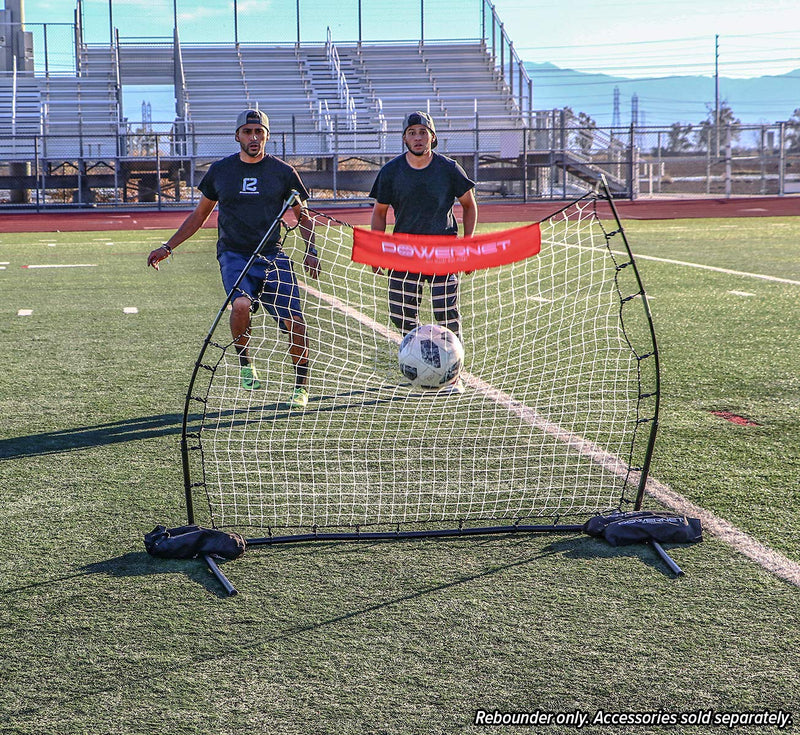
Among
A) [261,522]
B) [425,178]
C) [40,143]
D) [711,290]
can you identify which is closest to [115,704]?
[261,522]

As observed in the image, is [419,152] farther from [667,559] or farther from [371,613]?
[371,613]

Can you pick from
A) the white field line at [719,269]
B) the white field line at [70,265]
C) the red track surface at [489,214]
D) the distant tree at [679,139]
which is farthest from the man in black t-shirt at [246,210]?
the distant tree at [679,139]

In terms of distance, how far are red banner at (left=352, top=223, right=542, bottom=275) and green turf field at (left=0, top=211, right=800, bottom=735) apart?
1.13 m

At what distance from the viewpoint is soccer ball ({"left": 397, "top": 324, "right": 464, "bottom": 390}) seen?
18.1 ft

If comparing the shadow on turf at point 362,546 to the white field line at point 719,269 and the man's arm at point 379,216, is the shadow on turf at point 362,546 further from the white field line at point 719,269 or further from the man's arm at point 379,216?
the white field line at point 719,269

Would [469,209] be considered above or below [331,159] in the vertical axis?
below

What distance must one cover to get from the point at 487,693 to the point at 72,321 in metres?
8.08

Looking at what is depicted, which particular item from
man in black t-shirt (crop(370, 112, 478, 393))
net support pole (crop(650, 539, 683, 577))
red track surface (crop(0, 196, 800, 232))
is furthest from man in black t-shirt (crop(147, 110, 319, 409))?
red track surface (crop(0, 196, 800, 232))

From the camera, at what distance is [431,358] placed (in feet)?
18.1

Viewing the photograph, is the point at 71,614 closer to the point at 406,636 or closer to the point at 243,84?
the point at 406,636

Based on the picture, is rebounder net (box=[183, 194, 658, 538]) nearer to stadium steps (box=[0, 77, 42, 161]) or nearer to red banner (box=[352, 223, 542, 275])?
red banner (box=[352, 223, 542, 275])

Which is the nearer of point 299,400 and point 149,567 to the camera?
point 149,567

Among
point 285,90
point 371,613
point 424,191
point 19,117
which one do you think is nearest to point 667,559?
point 371,613

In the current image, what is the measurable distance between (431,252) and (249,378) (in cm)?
270
